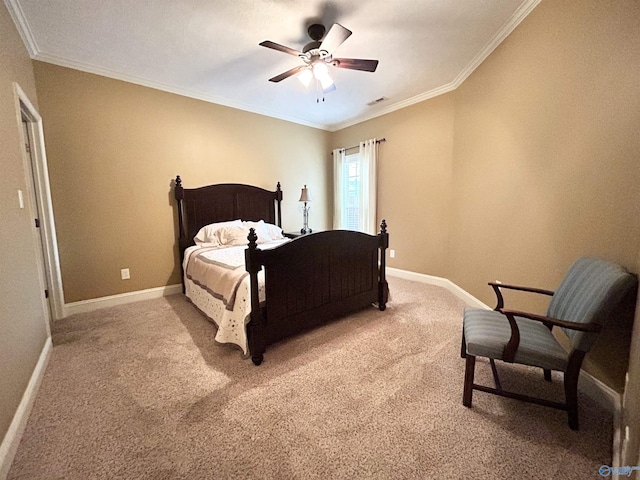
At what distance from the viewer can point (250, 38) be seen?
2430mm

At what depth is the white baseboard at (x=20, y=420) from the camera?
1.23 meters

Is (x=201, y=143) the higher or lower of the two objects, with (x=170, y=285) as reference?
higher

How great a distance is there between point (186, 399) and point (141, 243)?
2360mm

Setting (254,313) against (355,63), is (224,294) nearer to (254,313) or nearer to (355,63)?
(254,313)

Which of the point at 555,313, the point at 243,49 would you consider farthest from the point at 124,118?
the point at 555,313

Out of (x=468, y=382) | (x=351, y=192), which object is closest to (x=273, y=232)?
(x=351, y=192)

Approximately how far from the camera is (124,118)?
3.10 meters

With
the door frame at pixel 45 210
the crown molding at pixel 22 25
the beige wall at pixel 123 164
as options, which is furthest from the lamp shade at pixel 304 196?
the crown molding at pixel 22 25

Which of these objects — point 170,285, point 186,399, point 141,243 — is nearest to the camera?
point 186,399

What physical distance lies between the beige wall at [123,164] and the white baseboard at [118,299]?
6cm

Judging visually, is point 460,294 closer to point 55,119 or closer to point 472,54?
point 472,54

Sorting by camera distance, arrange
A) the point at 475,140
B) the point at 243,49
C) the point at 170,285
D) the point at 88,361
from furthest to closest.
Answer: the point at 170,285 < the point at 475,140 < the point at 243,49 < the point at 88,361

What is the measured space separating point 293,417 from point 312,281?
1066mm

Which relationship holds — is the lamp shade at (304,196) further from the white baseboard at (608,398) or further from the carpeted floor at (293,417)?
the white baseboard at (608,398)
